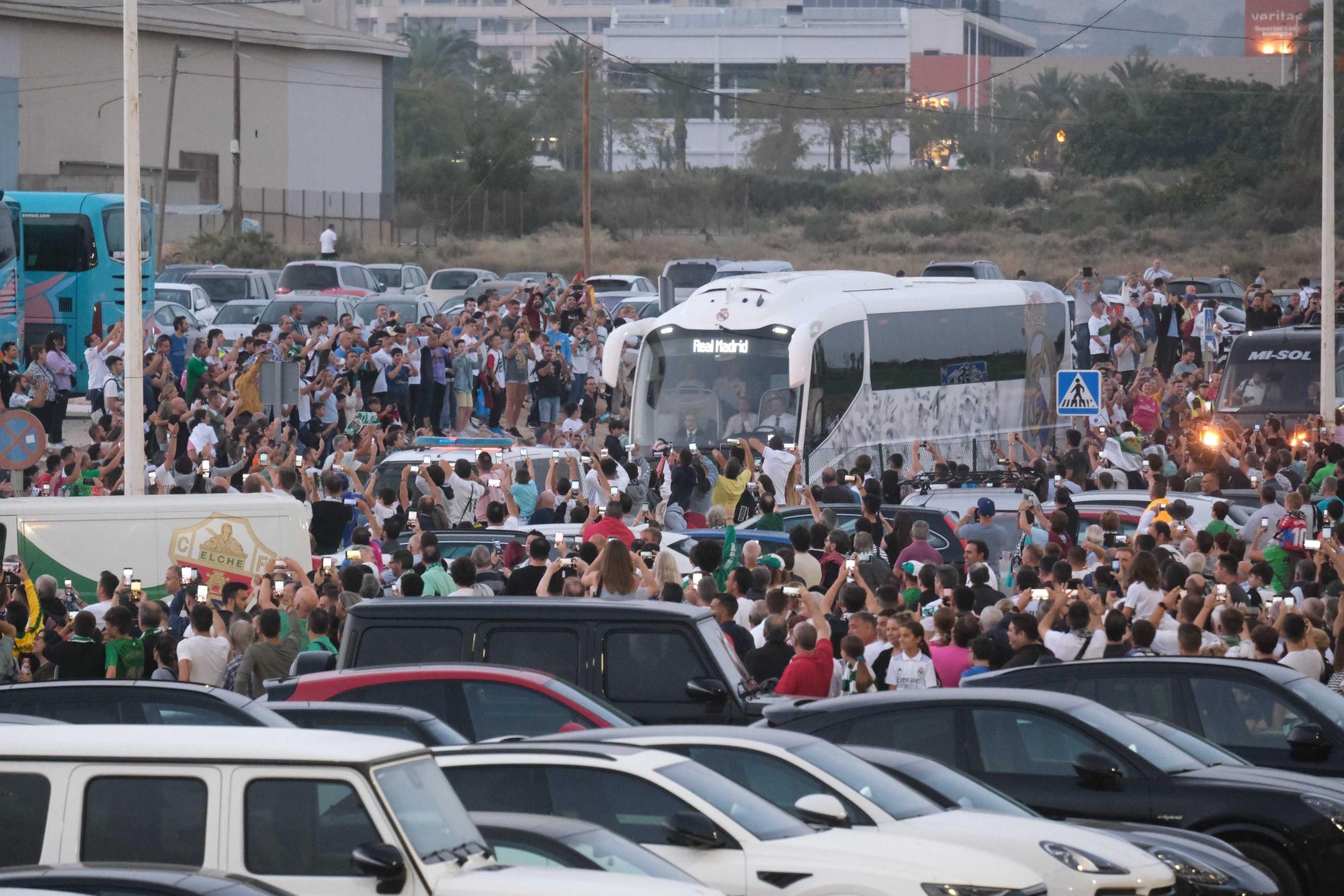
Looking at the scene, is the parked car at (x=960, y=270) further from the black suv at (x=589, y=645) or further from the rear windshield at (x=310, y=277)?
the black suv at (x=589, y=645)

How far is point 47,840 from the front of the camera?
22.9ft

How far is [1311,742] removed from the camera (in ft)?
34.4

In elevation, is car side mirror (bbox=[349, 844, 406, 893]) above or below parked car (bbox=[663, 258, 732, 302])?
below

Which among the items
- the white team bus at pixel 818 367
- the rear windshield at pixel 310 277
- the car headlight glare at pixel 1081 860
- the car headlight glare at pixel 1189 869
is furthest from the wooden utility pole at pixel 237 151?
the car headlight glare at pixel 1081 860

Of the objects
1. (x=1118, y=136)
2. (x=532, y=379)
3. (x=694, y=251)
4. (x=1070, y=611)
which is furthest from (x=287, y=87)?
(x=1070, y=611)

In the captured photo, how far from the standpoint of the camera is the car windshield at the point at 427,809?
6656 millimetres

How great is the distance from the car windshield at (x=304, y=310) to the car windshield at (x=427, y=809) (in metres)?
29.8

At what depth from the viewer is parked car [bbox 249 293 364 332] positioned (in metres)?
36.7

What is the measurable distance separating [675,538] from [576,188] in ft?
242

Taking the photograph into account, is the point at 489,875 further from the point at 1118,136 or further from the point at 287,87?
the point at 1118,136

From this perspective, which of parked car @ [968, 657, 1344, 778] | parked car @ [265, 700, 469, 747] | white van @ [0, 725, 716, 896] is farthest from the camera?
parked car @ [968, 657, 1344, 778]

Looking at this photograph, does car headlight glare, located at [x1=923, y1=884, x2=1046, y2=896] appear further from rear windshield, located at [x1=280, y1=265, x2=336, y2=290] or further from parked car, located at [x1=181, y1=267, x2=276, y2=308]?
rear windshield, located at [x1=280, y1=265, x2=336, y2=290]

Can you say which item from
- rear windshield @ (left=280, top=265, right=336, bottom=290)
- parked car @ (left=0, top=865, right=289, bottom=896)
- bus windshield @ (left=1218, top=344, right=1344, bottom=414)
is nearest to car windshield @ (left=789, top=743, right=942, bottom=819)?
parked car @ (left=0, top=865, right=289, bottom=896)

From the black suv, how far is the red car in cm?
51
